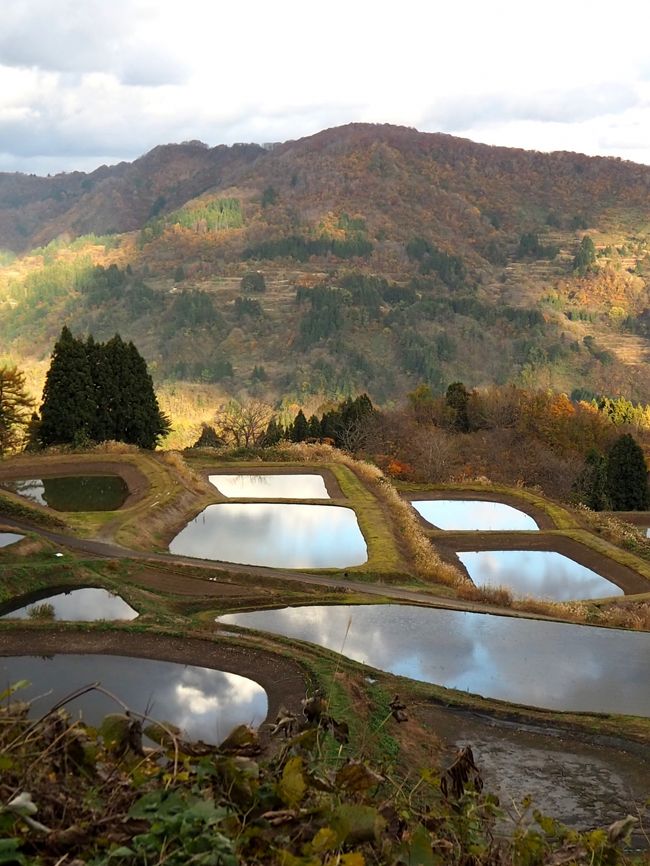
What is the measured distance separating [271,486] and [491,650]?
17.1m

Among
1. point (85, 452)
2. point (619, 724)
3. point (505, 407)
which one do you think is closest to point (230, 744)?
point (619, 724)

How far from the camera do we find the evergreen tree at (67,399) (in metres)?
34.7

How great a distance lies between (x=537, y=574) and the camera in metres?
25.2

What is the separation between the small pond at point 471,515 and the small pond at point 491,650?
12000mm

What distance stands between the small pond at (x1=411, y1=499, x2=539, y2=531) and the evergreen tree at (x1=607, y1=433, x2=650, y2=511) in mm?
9384

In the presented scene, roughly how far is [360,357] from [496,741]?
410ft

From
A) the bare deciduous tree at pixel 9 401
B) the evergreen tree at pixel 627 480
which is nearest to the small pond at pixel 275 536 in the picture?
the bare deciduous tree at pixel 9 401

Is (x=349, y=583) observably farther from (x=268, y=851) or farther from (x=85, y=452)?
(x=268, y=851)

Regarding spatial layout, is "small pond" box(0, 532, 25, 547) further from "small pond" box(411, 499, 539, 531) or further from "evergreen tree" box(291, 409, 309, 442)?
"evergreen tree" box(291, 409, 309, 442)

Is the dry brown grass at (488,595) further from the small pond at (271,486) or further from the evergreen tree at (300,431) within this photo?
the evergreen tree at (300,431)

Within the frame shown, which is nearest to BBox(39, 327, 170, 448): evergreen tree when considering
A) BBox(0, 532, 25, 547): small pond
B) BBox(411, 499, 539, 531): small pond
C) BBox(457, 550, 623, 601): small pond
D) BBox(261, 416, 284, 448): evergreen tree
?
BBox(261, 416, 284, 448): evergreen tree

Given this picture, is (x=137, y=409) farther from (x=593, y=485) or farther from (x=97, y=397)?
(x=593, y=485)

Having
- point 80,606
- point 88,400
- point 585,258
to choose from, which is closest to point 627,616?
point 80,606

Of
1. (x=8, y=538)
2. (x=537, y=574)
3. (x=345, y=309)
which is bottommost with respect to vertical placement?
(x=537, y=574)
